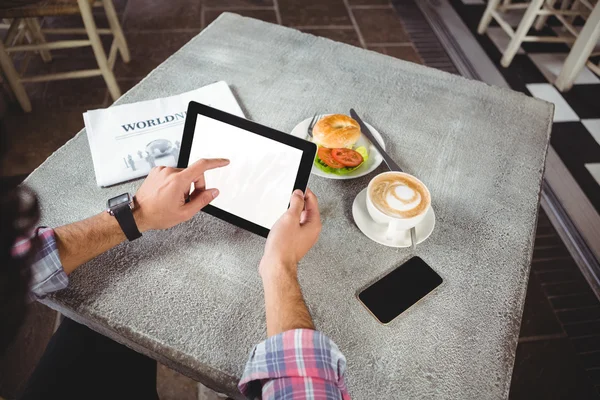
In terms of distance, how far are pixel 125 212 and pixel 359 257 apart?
1.70 ft

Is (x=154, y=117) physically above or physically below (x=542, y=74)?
above

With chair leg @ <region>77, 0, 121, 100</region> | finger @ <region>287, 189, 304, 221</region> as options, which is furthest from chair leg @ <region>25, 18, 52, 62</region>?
finger @ <region>287, 189, 304, 221</region>

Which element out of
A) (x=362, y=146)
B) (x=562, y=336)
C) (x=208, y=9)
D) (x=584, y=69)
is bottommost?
(x=562, y=336)

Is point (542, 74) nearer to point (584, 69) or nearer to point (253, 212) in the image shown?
point (584, 69)

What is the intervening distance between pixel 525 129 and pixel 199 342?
3.62 feet

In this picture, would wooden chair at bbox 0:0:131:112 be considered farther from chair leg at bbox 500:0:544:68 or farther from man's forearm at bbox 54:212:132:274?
chair leg at bbox 500:0:544:68

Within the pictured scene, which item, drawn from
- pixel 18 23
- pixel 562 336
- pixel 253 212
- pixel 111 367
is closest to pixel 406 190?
pixel 253 212

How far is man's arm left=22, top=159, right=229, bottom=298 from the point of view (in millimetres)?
770

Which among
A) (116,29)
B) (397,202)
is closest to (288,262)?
(397,202)

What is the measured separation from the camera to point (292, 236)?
812 millimetres

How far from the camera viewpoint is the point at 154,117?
112cm

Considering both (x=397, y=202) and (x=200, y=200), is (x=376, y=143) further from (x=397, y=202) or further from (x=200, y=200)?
(x=200, y=200)

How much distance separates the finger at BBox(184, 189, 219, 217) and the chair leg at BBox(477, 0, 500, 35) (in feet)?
10.1

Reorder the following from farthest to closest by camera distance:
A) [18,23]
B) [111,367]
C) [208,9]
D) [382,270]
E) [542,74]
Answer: [208,9] → [542,74] → [18,23] → [111,367] → [382,270]
